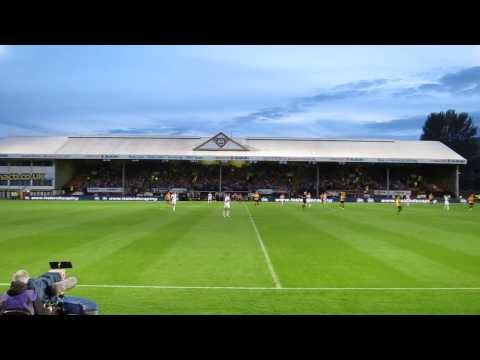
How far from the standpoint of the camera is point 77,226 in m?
23.3

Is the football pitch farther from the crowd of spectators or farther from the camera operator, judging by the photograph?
the crowd of spectators

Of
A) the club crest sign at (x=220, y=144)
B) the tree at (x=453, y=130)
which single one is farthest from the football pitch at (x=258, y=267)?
the tree at (x=453, y=130)

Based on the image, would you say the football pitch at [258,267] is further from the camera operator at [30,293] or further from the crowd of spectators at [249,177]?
the crowd of spectators at [249,177]

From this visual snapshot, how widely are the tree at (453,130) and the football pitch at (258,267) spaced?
8751 cm

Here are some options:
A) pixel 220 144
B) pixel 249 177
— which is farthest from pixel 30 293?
pixel 249 177

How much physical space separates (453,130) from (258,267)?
10483 cm

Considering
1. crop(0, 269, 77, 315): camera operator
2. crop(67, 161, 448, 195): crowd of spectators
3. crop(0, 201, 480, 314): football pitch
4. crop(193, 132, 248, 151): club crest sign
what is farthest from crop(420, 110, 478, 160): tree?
crop(0, 269, 77, 315): camera operator

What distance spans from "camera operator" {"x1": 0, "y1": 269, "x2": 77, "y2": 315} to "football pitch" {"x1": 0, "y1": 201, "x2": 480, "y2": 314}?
3.14 m

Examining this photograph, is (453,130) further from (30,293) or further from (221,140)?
(30,293)

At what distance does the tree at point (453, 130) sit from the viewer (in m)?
104

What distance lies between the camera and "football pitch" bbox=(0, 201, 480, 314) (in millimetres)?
9219
